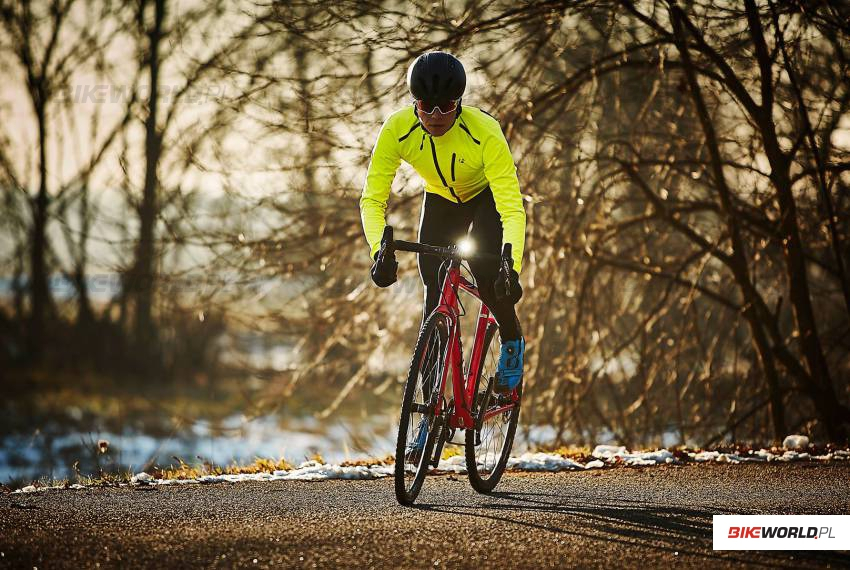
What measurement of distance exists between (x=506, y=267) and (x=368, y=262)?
16.6 feet

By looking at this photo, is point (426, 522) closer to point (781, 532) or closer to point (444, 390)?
point (444, 390)

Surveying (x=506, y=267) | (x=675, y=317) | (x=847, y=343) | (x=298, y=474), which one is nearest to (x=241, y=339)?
(x=675, y=317)

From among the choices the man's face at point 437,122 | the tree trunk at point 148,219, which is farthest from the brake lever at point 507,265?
the tree trunk at point 148,219

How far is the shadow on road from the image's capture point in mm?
4375

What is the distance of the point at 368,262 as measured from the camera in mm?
10125

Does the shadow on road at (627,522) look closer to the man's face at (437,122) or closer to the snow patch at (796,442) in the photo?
the man's face at (437,122)

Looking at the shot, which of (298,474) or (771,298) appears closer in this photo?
(298,474)

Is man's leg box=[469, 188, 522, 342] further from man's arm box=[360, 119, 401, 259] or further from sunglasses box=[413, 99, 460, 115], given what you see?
sunglasses box=[413, 99, 460, 115]

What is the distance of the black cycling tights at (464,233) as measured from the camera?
5.63m

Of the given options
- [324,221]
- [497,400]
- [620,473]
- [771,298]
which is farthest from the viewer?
[771,298]

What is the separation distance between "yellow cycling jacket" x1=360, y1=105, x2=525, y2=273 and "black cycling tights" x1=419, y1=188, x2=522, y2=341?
9.1 inches

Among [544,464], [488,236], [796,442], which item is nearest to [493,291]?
[488,236]

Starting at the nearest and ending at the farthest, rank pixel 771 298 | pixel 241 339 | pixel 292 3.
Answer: pixel 292 3, pixel 771 298, pixel 241 339

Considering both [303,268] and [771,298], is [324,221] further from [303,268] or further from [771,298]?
[771,298]
